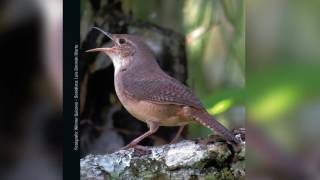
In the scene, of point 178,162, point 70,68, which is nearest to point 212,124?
point 178,162

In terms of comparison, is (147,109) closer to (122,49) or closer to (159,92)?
(159,92)

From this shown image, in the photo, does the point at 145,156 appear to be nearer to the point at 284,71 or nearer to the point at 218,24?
the point at 218,24

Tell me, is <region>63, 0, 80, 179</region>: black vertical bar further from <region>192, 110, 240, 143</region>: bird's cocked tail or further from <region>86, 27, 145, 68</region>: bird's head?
<region>192, 110, 240, 143</region>: bird's cocked tail

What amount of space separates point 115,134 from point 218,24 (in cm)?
52

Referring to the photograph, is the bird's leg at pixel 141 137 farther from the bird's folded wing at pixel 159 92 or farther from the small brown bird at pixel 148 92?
the bird's folded wing at pixel 159 92

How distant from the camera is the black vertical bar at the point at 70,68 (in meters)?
2.50

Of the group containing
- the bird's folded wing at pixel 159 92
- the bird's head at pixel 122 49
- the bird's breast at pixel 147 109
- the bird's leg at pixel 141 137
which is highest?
the bird's head at pixel 122 49

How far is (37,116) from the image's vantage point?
8.47 ft

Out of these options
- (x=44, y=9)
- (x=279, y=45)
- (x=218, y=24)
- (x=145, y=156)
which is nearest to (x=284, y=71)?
(x=279, y=45)

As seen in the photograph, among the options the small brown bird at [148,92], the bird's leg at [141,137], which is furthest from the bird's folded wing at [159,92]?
the bird's leg at [141,137]

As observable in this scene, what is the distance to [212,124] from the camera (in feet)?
8.30

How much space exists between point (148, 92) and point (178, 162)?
26 cm

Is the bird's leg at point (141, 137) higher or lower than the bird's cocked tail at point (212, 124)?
lower

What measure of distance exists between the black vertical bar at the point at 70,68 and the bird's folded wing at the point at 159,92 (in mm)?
188
